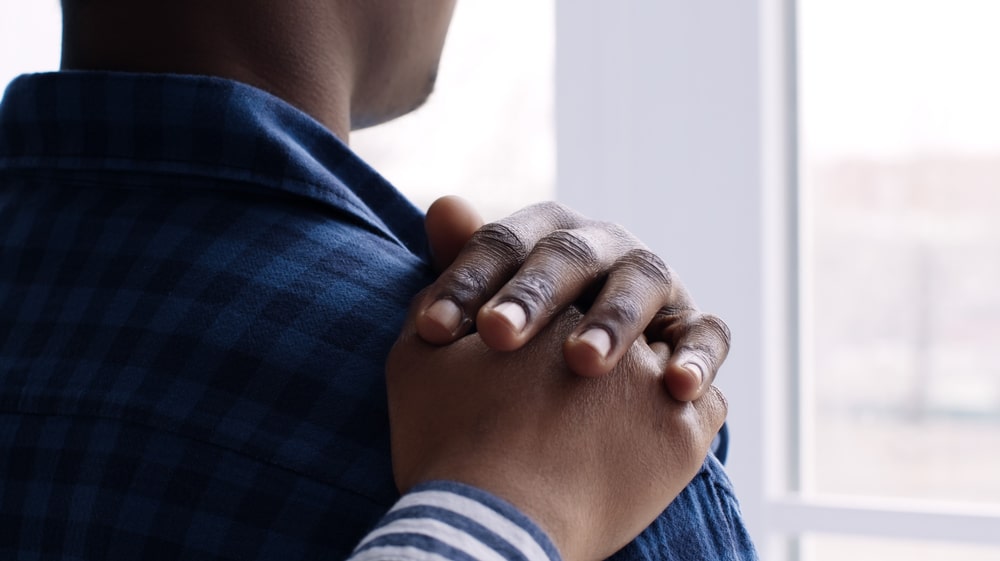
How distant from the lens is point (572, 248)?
1.60 feet

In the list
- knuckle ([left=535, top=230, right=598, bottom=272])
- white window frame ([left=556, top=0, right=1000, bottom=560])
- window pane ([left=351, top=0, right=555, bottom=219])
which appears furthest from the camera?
window pane ([left=351, top=0, right=555, bottom=219])

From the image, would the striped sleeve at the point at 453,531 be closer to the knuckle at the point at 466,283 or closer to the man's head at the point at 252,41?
the knuckle at the point at 466,283

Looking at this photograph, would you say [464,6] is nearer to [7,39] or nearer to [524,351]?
[7,39]

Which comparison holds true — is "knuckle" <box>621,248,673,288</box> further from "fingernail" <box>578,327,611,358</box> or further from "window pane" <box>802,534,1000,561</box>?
"window pane" <box>802,534,1000,561</box>

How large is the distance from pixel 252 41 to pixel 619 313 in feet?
0.92

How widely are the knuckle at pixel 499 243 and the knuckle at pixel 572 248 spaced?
1 cm

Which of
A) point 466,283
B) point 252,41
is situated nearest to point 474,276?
point 466,283

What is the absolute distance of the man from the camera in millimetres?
450

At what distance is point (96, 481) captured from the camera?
1.62 ft

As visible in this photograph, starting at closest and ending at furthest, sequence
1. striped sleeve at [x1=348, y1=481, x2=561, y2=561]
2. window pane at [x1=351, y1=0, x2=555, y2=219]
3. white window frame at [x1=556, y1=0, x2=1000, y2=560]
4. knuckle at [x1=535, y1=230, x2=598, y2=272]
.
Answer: striped sleeve at [x1=348, y1=481, x2=561, y2=561] → knuckle at [x1=535, y1=230, x2=598, y2=272] → white window frame at [x1=556, y1=0, x2=1000, y2=560] → window pane at [x1=351, y1=0, x2=555, y2=219]

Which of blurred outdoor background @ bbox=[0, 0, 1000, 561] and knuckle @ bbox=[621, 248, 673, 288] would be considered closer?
knuckle @ bbox=[621, 248, 673, 288]

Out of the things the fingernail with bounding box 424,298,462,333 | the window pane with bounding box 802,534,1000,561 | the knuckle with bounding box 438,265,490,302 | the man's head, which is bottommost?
the window pane with bounding box 802,534,1000,561

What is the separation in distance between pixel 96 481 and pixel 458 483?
20 cm

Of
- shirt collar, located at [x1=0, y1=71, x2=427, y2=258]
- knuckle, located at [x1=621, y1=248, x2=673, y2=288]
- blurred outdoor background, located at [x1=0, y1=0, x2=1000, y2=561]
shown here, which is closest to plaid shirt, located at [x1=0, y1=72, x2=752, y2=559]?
shirt collar, located at [x1=0, y1=71, x2=427, y2=258]
